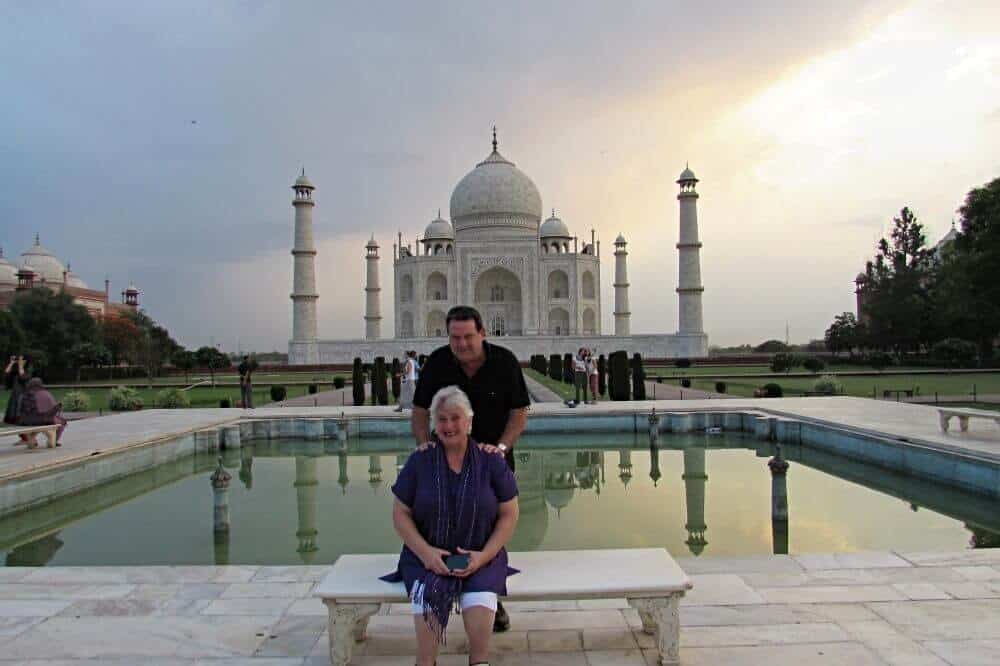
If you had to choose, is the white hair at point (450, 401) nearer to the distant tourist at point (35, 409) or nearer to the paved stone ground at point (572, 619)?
the paved stone ground at point (572, 619)

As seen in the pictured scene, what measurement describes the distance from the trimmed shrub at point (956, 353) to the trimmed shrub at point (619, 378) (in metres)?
16.4

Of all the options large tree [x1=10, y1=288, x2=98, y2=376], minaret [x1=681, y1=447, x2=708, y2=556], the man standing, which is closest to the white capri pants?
the man standing

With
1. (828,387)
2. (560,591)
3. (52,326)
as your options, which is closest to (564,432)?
(828,387)

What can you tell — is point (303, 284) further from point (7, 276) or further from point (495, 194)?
point (7, 276)

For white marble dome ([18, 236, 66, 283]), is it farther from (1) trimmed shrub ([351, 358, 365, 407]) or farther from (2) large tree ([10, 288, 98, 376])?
(1) trimmed shrub ([351, 358, 365, 407])

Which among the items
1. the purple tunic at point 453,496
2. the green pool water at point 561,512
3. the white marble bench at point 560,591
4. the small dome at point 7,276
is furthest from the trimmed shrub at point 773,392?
the small dome at point 7,276

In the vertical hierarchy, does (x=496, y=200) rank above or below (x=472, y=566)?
above

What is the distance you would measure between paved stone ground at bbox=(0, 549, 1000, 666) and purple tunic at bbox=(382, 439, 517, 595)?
1.06 feet

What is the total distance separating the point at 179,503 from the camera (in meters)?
6.46

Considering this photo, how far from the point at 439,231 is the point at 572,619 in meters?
38.8

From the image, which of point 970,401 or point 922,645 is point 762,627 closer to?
point 922,645

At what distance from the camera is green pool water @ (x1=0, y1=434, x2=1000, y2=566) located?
16.1ft

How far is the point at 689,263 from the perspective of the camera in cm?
3275

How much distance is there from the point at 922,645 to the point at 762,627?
0.51 meters
